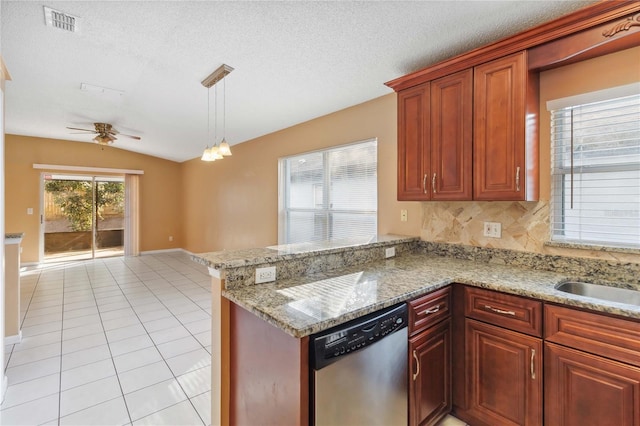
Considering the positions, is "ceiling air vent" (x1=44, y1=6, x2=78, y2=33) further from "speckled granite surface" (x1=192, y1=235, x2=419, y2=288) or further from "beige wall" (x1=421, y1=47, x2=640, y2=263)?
"beige wall" (x1=421, y1=47, x2=640, y2=263)

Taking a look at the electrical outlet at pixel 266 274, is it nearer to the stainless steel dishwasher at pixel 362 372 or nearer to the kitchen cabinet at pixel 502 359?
the stainless steel dishwasher at pixel 362 372

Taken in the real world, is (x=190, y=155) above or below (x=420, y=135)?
above

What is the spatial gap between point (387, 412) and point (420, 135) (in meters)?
1.89

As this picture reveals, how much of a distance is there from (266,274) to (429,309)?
3.16 feet

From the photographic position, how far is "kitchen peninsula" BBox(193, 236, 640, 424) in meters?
1.24

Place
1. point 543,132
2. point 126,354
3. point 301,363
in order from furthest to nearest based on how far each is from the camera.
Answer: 1. point 126,354
2. point 543,132
3. point 301,363

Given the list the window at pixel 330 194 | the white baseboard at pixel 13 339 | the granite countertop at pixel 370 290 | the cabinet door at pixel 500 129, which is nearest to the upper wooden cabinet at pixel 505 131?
the cabinet door at pixel 500 129

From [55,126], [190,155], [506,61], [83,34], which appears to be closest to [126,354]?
[83,34]

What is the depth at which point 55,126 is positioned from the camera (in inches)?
202

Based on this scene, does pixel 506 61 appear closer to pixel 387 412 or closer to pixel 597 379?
pixel 597 379

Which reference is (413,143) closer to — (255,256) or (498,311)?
(498,311)

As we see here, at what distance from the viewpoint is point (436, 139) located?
2250 millimetres

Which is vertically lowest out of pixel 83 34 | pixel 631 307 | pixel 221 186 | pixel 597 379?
pixel 597 379

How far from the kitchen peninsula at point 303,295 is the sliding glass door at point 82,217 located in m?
7.01
